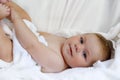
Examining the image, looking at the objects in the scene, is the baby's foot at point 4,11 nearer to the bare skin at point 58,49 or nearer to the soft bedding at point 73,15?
the bare skin at point 58,49

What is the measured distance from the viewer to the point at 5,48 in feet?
4.05

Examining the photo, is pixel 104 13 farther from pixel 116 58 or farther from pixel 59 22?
pixel 116 58

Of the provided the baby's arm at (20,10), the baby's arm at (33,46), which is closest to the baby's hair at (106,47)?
the baby's arm at (33,46)

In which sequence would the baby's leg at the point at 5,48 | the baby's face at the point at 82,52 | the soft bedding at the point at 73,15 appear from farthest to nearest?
the soft bedding at the point at 73,15, the baby's face at the point at 82,52, the baby's leg at the point at 5,48

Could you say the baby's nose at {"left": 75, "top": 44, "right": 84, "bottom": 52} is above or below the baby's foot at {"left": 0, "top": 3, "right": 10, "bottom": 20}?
below

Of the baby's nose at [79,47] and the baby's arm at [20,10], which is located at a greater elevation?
the baby's arm at [20,10]

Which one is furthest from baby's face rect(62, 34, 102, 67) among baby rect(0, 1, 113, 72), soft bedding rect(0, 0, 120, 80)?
soft bedding rect(0, 0, 120, 80)

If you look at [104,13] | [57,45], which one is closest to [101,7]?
[104,13]

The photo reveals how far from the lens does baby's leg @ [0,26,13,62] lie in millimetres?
1225

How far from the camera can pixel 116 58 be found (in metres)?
1.28

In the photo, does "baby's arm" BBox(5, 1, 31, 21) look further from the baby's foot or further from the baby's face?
the baby's face

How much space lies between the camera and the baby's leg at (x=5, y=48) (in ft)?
4.02

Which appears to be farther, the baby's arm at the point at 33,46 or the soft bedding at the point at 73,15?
the soft bedding at the point at 73,15

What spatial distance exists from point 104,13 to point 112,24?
0.07m
